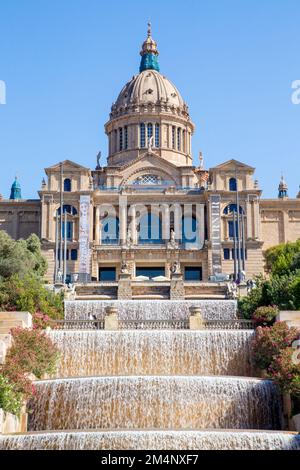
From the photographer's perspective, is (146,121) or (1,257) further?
(146,121)

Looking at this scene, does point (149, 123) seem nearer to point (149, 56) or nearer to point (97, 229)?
point (149, 56)

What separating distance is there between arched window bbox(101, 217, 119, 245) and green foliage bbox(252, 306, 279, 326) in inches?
1239

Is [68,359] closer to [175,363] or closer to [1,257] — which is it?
[175,363]

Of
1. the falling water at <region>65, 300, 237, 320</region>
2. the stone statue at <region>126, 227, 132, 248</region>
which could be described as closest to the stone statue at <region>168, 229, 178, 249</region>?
the stone statue at <region>126, 227, 132, 248</region>

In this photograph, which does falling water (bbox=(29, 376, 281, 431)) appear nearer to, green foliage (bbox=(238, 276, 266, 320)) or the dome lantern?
green foliage (bbox=(238, 276, 266, 320))

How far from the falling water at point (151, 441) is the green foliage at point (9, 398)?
2742 mm

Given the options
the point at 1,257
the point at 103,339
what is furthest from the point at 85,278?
the point at 103,339

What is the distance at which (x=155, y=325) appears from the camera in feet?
119

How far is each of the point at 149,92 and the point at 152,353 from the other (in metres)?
51.1

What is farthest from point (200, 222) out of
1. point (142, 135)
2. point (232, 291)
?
point (232, 291)

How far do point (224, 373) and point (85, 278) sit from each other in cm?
3194

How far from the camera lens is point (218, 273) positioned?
62.6 m

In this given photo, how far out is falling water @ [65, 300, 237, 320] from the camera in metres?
40.0
